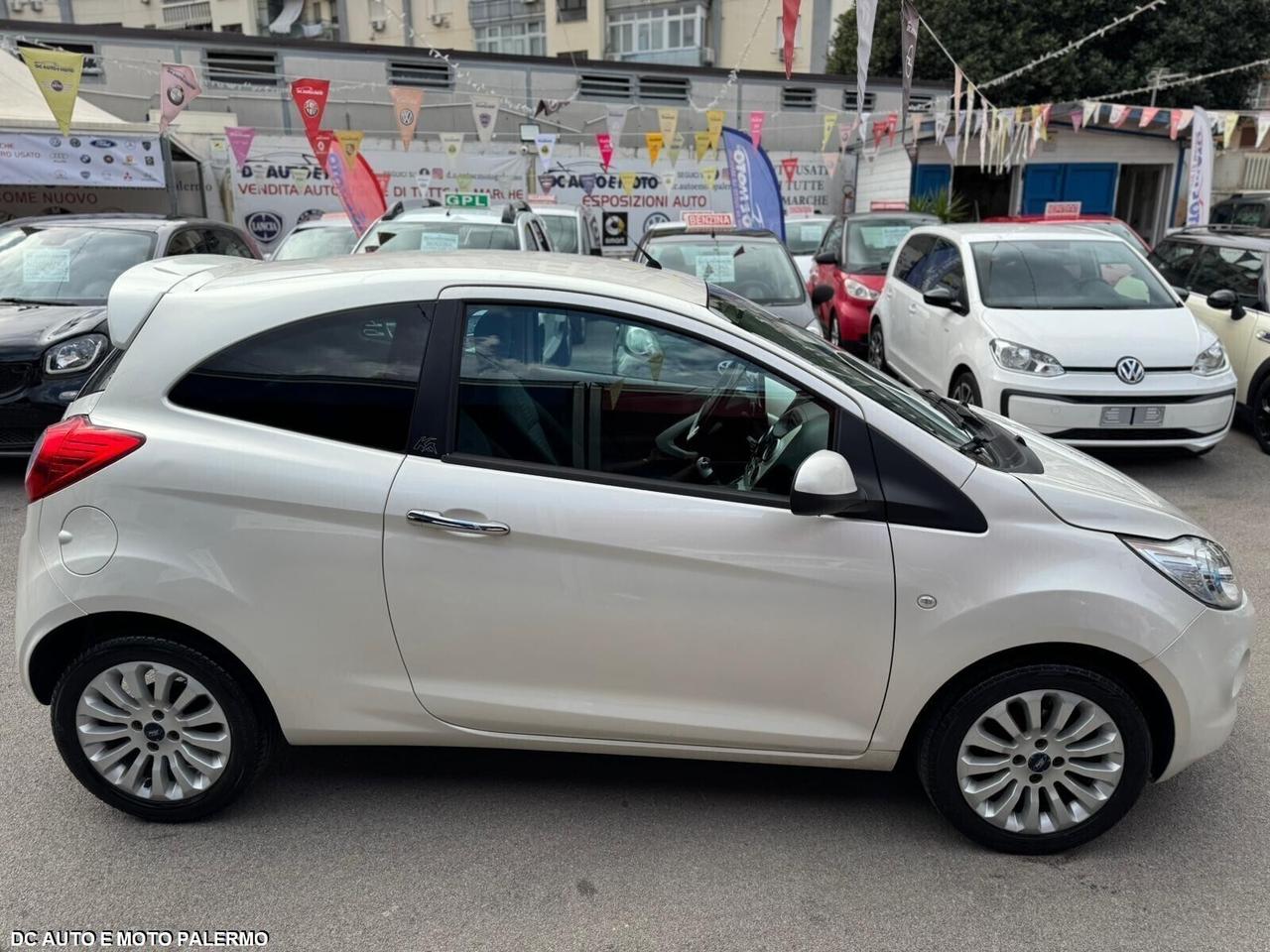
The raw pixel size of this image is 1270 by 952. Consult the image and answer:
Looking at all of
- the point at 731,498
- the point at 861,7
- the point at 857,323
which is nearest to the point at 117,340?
the point at 731,498

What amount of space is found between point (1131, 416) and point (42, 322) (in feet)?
24.1

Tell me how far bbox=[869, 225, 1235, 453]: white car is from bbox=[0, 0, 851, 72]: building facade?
2789cm

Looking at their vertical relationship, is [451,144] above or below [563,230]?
above

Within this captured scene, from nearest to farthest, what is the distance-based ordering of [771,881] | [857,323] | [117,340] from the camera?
[771,881]
[117,340]
[857,323]

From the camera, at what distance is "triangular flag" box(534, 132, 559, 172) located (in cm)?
1873

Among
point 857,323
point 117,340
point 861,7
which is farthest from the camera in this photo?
point 861,7

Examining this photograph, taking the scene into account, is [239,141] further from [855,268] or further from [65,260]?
[855,268]

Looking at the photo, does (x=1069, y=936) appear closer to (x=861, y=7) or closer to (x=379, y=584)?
(x=379, y=584)

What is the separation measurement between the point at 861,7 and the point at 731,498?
11.0 meters

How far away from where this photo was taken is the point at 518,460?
267 cm

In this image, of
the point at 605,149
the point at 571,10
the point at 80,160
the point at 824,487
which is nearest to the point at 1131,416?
the point at 824,487

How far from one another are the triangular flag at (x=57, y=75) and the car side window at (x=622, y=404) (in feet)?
40.2

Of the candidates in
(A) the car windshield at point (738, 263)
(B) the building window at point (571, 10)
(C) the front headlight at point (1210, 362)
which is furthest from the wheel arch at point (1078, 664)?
(B) the building window at point (571, 10)

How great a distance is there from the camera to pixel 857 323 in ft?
34.7
